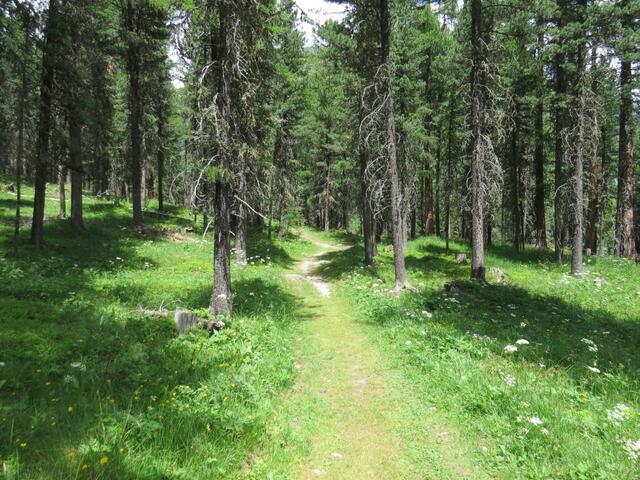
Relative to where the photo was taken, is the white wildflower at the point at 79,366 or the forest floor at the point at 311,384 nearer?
the forest floor at the point at 311,384

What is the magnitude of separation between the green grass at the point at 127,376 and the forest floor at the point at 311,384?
0.10 ft

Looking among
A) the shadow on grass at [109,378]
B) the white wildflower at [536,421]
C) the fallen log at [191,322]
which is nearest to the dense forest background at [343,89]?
the fallen log at [191,322]

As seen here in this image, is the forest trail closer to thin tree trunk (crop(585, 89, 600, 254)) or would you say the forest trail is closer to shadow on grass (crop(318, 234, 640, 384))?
shadow on grass (crop(318, 234, 640, 384))

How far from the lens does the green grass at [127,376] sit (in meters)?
3.93

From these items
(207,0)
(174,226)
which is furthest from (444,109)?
(174,226)

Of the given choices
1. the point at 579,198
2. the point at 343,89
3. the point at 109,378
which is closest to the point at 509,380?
the point at 109,378

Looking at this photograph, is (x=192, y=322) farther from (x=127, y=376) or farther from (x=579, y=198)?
(x=579, y=198)

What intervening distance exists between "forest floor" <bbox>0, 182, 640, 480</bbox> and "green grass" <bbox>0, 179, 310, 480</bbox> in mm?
31

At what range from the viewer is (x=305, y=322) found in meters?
10.9

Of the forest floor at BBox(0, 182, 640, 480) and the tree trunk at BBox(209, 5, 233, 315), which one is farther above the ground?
the tree trunk at BBox(209, 5, 233, 315)

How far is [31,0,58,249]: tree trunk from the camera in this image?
14.5 meters

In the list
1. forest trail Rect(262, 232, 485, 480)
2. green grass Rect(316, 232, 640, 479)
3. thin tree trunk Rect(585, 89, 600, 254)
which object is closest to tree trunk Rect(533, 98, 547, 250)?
thin tree trunk Rect(585, 89, 600, 254)

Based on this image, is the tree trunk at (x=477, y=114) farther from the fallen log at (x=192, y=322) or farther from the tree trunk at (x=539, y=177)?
the fallen log at (x=192, y=322)

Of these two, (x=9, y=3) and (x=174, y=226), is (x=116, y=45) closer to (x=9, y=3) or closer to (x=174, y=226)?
(x=9, y=3)
